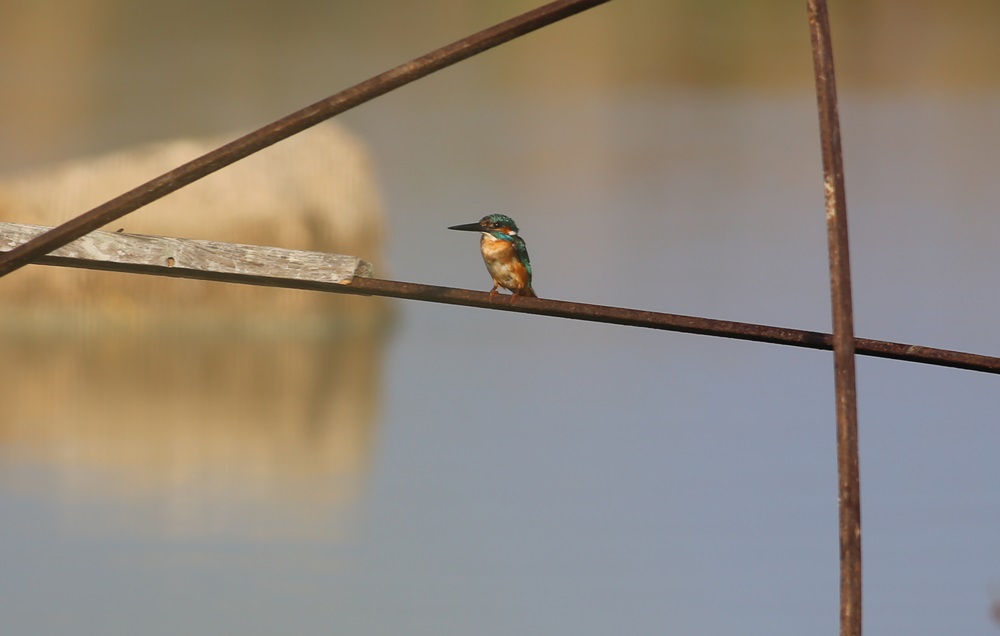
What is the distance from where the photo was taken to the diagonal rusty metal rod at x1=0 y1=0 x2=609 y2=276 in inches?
59.4

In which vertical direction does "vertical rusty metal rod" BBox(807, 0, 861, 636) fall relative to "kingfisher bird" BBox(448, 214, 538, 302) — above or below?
below

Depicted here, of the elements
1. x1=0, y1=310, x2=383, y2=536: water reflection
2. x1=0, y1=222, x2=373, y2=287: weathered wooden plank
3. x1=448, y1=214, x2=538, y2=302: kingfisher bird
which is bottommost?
x1=0, y1=310, x2=383, y2=536: water reflection

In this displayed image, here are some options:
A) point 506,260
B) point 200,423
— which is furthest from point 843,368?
point 200,423

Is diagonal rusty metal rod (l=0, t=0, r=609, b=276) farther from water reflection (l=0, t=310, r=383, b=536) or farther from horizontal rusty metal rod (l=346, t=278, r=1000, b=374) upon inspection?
water reflection (l=0, t=310, r=383, b=536)

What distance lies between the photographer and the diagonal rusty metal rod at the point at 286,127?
4.95 ft

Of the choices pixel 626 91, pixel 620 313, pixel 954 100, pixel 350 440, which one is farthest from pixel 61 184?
pixel 954 100

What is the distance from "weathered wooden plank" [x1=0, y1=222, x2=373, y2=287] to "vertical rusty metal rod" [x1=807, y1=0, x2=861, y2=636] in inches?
26.0

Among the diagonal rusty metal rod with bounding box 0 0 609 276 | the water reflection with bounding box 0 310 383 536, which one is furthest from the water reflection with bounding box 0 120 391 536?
the diagonal rusty metal rod with bounding box 0 0 609 276

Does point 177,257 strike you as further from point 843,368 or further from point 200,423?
point 200,423

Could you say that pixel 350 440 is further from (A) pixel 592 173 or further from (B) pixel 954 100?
(B) pixel 954 100

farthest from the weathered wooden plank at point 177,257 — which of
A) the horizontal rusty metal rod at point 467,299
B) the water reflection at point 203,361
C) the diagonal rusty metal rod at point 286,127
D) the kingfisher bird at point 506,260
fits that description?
the water reflection at point 203,361

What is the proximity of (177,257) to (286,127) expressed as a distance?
1.12 ft

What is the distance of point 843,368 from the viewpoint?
5.13 ft

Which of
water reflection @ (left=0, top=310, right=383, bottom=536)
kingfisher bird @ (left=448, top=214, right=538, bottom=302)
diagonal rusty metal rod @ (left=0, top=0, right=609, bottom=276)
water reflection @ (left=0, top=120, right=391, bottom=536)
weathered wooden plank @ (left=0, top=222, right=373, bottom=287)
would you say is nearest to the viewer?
diagonal rusty metal rod @ (left=0, top=0, right=609, bottom=276)
